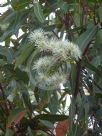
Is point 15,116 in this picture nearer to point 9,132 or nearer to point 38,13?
point 9,132

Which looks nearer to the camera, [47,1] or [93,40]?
[93,40]

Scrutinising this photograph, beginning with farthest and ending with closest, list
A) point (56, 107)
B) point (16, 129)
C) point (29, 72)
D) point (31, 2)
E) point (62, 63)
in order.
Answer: point (56, 107) → point (16, 129) → point (31, 2) → point (29, 72) → point (62, 63)

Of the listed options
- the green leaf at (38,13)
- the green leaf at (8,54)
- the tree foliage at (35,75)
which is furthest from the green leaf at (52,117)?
the green leaf at (38,13)

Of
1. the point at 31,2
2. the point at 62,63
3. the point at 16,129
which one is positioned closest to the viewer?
the point at 62,63

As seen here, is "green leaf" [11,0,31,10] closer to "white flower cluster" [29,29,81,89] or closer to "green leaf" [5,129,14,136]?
"white flower cluster" [29,29,81,89]

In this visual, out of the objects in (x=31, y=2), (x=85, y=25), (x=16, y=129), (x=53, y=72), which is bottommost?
(x=16, y=129)

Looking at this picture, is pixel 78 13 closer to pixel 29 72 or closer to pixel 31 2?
pixel 31 2

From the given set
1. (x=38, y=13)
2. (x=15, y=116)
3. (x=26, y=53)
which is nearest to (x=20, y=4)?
(x=38, y=13)

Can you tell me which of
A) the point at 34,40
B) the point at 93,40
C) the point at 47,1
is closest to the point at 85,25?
the point at 93,40
